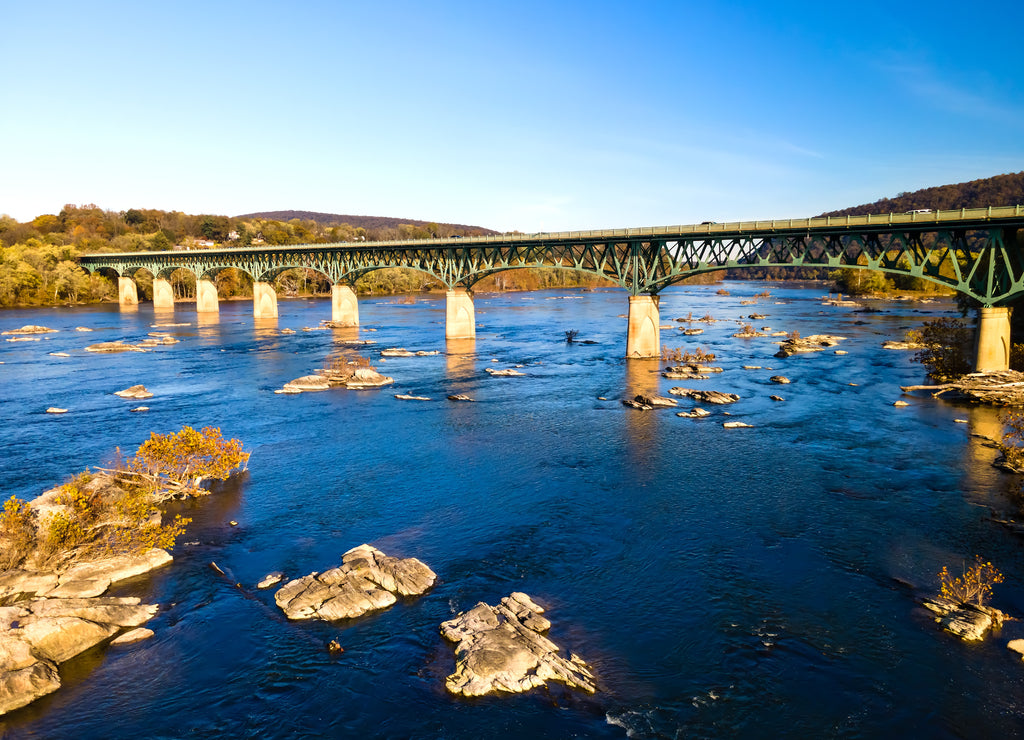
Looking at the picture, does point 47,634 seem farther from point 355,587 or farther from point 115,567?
point 355,587

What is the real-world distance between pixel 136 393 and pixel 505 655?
4966 centimetres

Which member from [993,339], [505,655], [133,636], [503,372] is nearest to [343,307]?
[503,372]

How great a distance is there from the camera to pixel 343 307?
11581 cm

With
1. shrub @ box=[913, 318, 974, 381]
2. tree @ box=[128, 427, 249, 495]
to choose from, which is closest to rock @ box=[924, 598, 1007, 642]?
tree @ box=[128, 427, 249, 495]

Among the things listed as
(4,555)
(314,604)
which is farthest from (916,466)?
(4,555)

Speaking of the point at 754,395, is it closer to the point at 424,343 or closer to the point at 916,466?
the point at 916,466

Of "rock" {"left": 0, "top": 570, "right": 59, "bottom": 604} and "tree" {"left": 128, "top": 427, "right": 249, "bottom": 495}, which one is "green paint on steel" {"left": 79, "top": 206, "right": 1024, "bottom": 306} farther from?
"rock" {"left": 0, "top": 570, "right": 59, "bottom": 604}

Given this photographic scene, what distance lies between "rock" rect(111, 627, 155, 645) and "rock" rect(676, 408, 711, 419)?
36.7 m

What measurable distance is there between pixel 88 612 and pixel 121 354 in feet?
237

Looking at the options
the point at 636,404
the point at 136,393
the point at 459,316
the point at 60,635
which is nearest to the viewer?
the point at 60,635

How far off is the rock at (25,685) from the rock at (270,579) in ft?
21.2

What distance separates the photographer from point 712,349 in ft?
271

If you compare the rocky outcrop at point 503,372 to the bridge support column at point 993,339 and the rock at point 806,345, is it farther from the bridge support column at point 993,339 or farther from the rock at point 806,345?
the bridge support column at point 993,339

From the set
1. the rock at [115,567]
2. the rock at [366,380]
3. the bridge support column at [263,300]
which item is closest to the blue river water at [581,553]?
the rock at [115,567]
